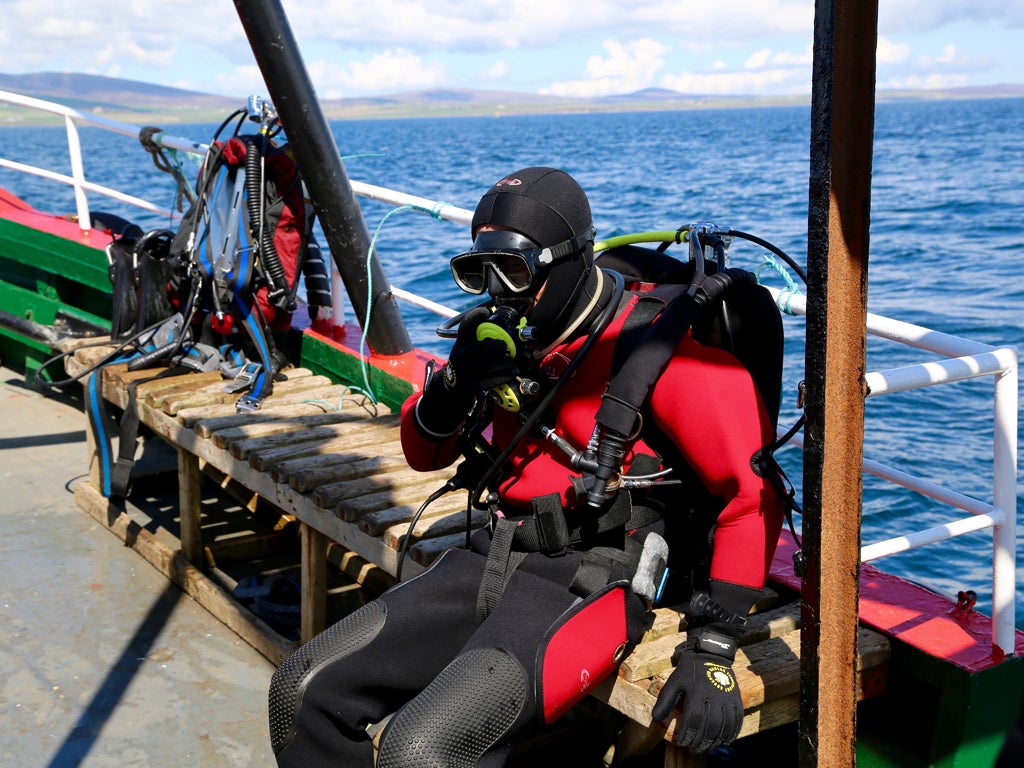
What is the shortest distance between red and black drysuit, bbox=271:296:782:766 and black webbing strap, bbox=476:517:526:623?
0.01 meters

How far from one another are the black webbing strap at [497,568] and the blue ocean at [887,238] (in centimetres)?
56

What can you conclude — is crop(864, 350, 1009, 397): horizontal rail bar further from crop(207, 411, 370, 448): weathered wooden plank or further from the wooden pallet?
crop(207, 411, 370, 448): weathered wooden plank


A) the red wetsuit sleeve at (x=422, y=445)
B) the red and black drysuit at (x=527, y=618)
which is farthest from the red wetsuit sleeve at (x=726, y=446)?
the red wetsuit sleeve at (x=422, y=445)

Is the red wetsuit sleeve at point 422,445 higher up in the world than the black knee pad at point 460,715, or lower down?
higher up

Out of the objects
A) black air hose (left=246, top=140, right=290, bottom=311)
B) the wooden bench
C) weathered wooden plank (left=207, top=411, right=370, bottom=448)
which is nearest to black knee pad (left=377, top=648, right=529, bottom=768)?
the wooden bench

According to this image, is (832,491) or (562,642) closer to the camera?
(832,491)

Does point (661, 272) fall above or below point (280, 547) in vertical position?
above

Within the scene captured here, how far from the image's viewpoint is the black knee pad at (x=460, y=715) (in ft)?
7.93

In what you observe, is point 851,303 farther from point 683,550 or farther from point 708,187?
point 708,187

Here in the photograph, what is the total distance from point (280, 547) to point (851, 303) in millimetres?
3316

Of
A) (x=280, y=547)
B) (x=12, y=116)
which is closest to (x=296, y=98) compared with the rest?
(x=280, y=547)

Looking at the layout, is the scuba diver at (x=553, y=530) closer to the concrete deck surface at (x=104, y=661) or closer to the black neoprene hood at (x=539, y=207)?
the black neoprene hood at (x=539, y=207)

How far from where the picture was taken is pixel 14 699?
3613 millimetres

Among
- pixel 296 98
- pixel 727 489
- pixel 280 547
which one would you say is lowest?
pixel 280 547
